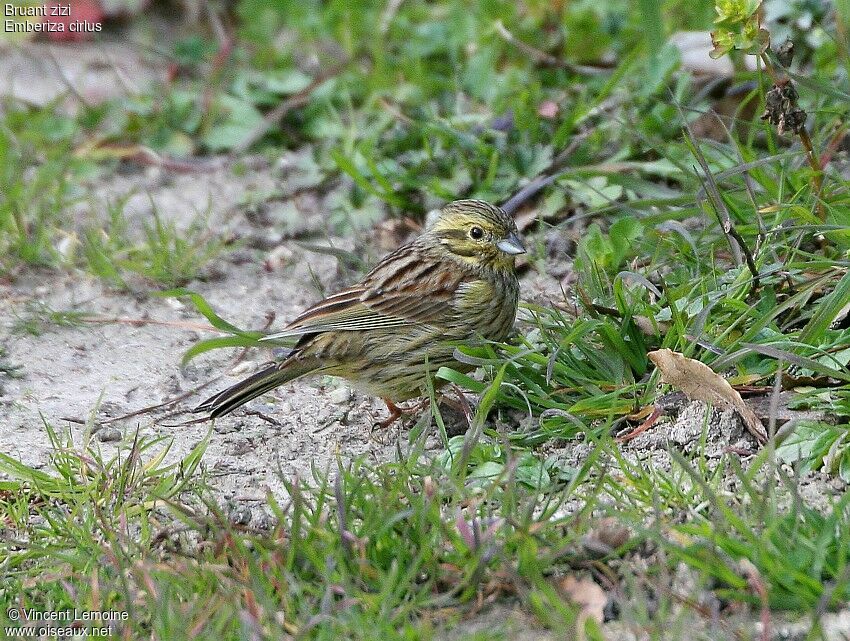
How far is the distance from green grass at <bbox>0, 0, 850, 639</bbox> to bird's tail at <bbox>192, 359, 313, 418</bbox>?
0.92ft

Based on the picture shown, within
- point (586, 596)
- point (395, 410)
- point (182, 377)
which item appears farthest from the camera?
point (182, 377)

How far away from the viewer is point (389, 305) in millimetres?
4641

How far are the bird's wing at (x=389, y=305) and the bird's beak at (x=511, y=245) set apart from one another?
7.9 inches

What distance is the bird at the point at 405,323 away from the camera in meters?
4.51

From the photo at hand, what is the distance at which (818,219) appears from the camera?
4438 millimetres

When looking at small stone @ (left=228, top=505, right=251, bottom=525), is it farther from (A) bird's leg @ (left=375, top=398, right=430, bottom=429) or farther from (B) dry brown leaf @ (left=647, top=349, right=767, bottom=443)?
(B) dry brown leaf @ (left=647, top=349, right=767, bottom=443)

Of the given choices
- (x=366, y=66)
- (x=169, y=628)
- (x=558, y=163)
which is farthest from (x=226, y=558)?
(x=366, y=66)

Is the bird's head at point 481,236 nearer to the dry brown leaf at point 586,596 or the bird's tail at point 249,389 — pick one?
the bird's tail at point 249,389

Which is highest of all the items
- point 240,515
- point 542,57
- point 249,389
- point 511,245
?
point 542,57

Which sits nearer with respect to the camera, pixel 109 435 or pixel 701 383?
pixel 701 383

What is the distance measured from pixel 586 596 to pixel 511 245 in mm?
1959

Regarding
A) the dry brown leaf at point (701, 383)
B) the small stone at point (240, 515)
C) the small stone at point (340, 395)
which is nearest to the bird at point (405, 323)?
the small stone at point (340, 395)

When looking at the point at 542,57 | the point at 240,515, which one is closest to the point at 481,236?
the point at 240,515

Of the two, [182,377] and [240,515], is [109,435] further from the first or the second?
[240,515]
